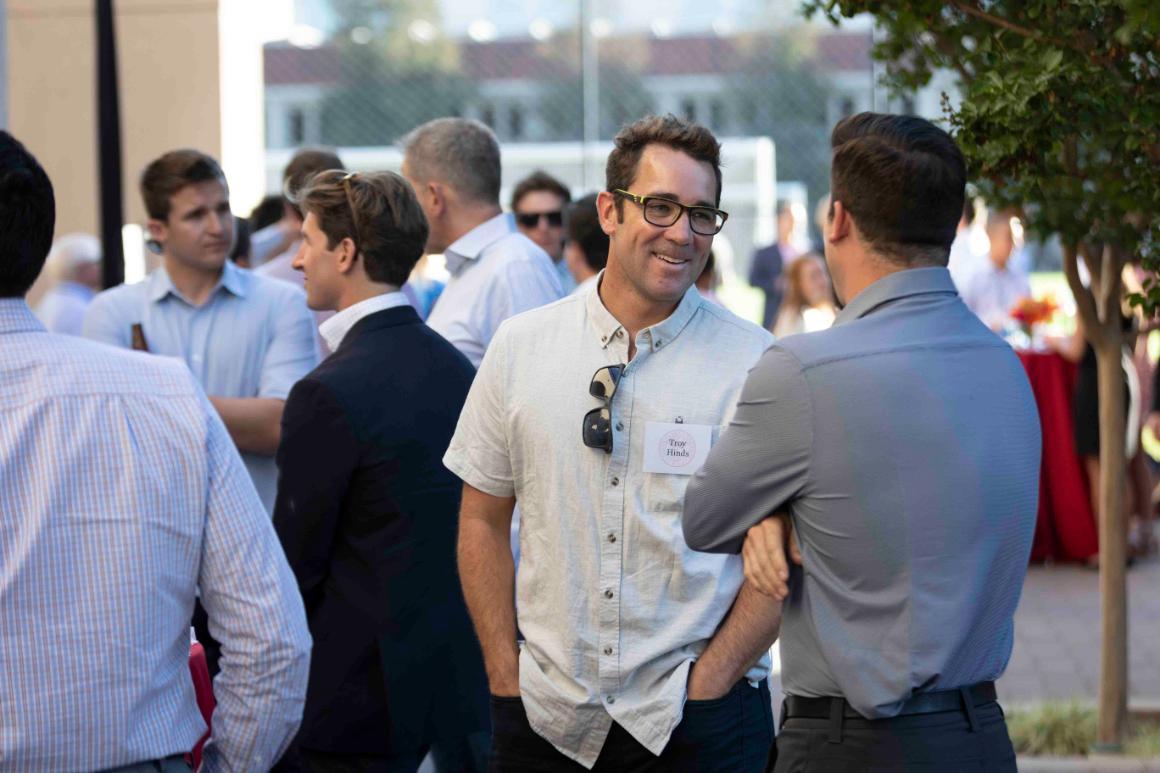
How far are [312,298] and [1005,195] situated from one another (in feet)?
10.0

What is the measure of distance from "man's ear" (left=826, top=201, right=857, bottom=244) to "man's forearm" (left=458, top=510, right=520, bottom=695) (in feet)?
3.19

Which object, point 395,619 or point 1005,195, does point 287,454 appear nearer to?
point 395,619

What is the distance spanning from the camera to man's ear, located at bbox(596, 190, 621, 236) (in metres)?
3.06

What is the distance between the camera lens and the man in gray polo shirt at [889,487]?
Result: 7.60ft

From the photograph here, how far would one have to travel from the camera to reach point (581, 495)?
2.91 meters

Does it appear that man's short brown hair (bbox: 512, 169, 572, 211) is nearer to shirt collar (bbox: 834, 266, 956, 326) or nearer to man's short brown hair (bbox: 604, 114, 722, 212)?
man's short brown hair (bbox: 604, 114, 722, 212)

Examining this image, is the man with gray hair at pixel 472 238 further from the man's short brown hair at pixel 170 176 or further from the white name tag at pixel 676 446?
the white name tag at pixel 676 446

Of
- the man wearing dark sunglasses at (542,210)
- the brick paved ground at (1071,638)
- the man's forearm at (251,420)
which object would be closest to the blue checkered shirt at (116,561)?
the man's forearm at (251,420)

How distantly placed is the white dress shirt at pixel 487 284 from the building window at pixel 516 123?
12672 millimetres

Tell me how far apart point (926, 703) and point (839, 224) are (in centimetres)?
74

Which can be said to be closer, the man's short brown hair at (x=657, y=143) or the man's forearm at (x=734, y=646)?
the man's forearm at (x=734, y=646)

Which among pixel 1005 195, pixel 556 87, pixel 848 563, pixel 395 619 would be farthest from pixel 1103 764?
pixel 556 87

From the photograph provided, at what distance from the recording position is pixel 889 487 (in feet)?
7.58

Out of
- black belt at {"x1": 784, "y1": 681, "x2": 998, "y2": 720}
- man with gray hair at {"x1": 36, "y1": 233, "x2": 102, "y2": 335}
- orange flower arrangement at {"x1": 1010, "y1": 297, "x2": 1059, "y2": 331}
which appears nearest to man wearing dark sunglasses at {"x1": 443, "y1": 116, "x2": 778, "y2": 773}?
black belt at {"x1": 784, "y1": 681, "x2": 998, "y2": 720}
